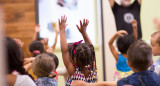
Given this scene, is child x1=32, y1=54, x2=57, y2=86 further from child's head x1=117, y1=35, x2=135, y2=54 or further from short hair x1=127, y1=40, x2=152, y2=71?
child's head x1=117, y1=35, x2=135, y2=54

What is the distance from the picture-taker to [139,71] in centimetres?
126

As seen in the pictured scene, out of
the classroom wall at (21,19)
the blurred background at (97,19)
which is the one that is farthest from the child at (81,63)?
the classroom wall at (21,19)

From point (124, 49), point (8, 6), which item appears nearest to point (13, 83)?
point (124, 49)

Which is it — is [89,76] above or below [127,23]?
below

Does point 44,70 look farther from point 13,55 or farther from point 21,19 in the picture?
A: point 21,19

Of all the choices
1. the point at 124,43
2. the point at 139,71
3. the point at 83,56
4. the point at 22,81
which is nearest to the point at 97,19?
the point at 124,43

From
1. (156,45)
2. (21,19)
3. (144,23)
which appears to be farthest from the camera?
(21,19)

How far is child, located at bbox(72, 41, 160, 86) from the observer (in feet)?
3.87

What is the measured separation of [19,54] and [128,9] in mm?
2233

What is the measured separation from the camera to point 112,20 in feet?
11.0

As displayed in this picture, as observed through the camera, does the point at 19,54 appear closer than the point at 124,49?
Yes

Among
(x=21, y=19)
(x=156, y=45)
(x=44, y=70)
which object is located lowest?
(x=44, y=70)

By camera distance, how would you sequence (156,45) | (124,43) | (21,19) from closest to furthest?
(156,45), (124,43), (21,19)

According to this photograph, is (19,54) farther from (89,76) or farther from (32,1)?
(32,1)
